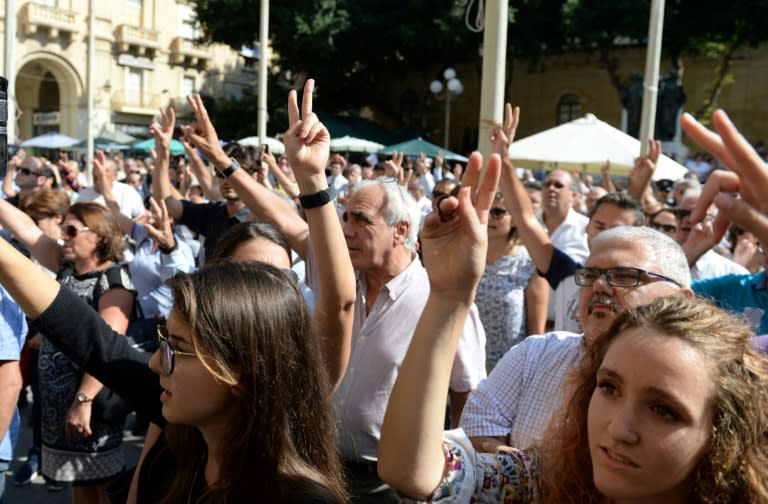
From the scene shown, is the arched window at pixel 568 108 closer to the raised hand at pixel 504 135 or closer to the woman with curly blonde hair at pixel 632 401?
the raised hand at pixel 504 135

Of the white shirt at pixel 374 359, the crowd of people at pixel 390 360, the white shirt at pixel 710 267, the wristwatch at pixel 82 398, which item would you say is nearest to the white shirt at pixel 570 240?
the white shirt at pixel 710 267

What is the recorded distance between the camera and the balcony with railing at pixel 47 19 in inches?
1304

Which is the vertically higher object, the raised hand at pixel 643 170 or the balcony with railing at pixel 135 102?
the balcony with railing at pixel 135 102

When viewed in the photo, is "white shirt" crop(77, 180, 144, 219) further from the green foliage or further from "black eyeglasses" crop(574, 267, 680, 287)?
the green foliage

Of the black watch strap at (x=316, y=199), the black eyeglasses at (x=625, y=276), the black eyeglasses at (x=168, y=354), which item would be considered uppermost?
the black watch strap at (x=316, y=199)

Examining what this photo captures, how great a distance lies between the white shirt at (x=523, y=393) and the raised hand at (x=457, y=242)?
2.72ft

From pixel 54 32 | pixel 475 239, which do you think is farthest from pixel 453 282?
pixel 54 32

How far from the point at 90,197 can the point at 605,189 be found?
205 inches

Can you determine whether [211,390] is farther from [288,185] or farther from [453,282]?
[288,185]

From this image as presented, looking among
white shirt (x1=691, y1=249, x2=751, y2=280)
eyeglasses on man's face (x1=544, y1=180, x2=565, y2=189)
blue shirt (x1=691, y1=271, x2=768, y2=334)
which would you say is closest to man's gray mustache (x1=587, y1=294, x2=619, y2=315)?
blue shirt (x1=691, y1=271, x2=768, y2=334)

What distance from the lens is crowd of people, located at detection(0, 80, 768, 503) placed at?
1423 mm

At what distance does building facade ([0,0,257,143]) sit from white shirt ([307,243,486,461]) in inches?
1308

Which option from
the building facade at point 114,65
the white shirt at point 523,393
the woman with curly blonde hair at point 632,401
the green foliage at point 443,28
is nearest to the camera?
the woman with curly blonde hair at point 632,401

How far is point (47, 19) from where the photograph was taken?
111ft
